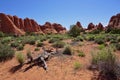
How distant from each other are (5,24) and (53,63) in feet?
185

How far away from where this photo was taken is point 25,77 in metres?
9.97

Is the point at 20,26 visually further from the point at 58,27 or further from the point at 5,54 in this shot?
the point at 5,54

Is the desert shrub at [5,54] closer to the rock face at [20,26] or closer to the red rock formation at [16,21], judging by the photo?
the rock face at [20,26]

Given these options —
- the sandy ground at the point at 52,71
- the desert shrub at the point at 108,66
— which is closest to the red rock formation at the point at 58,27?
the sandy ground at the point at 52,71

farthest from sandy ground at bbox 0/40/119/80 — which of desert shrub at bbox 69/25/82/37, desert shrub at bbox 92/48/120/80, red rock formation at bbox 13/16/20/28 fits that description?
red rock formation at bbox 13/16/20/28

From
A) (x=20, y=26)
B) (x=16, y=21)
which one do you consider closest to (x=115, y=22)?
(x=20, y=26)

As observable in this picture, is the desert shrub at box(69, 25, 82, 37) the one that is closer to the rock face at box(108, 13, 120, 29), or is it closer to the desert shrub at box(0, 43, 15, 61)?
the desert shrub at box(0, 43, 15, 61)

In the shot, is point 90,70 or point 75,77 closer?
point 75,77

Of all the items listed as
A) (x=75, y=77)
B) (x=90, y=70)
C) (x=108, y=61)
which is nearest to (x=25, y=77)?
(x=75, y=77)

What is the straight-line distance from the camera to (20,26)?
7281 cm

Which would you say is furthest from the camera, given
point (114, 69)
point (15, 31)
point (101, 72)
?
point (15, 31)

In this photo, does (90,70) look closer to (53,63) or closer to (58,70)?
(58,70)

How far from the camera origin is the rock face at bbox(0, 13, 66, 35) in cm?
6306

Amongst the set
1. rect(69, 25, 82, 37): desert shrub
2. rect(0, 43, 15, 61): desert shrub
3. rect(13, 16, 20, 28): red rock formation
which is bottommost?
rect(0, 43, 15, 61): desert shrub
